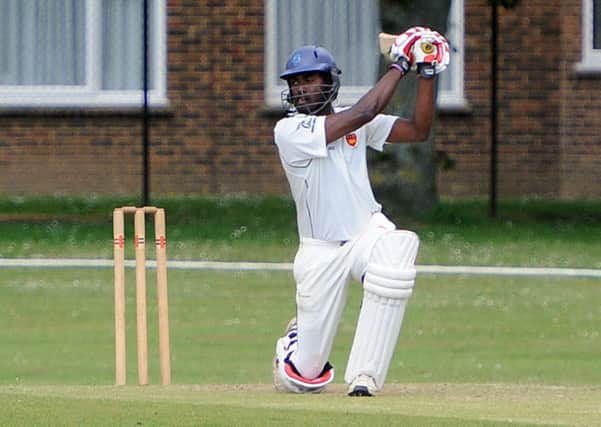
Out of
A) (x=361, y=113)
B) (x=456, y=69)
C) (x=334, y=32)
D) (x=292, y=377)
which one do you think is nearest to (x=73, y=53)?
(x=334, y=32)

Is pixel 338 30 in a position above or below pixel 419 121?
above

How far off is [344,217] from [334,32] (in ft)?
43.7

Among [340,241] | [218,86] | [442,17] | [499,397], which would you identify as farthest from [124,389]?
[218,86]

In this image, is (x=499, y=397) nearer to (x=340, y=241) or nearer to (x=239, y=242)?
(x=340, y=241)

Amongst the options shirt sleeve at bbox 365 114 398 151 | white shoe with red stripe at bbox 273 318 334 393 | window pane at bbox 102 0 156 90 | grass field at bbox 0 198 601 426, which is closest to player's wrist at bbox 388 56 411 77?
shirt sleeve at bbox 365 114 398 151

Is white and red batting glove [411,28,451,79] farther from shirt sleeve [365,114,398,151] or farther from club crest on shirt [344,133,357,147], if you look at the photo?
club crest on shirt [344,133,357,147]

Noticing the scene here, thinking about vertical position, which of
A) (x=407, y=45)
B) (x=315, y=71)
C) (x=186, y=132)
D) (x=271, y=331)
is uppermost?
(x=407, y=45)

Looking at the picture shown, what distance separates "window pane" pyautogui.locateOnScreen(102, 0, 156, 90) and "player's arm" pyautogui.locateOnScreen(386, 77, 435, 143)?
13.1 metres

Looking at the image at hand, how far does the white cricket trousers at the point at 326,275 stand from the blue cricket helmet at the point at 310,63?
2.28ft

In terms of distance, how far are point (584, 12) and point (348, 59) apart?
275 centimetres

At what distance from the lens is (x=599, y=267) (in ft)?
48.9

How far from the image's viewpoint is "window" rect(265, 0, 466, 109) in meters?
20.9

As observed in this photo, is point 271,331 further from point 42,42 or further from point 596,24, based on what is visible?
point 42,42

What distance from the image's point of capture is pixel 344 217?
794 centimetres
